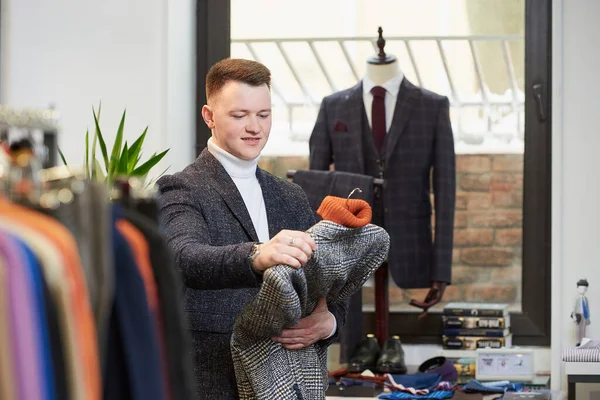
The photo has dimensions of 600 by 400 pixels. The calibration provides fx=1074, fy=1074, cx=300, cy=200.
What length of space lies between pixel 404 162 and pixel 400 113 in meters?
0.21

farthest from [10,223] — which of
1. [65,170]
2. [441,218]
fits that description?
[441,218]

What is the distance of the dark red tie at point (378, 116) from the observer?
4453 mm

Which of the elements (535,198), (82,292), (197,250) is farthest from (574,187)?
(82,292)

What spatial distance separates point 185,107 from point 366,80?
2.95 feet

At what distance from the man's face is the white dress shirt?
1.87m

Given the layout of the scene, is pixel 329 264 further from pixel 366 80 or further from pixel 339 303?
pixel 366 80

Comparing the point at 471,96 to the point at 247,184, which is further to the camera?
the point at 471,96

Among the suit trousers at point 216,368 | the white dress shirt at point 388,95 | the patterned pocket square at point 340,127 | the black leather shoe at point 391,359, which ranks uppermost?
the white dress shirt at point 388,95

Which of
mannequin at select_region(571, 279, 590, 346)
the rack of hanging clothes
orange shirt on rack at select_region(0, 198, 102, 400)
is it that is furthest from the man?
mannequin at select_region(571, 279, 590, 346)

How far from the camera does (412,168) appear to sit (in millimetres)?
A: 4469

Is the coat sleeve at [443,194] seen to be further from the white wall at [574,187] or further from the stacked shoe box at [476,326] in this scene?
the white wall at [574,187]

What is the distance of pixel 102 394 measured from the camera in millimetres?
1435

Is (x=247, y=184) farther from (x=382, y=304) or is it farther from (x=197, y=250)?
(x=382, y=304)

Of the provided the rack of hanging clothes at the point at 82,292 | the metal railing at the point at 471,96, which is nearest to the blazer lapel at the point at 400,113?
the metal railing at the point at 471,96
